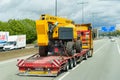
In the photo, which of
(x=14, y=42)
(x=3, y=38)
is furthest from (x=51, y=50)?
(x=14, y=42)

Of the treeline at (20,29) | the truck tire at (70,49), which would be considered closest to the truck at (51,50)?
the truck tire at (70,49)

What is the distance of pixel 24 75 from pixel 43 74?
102cm

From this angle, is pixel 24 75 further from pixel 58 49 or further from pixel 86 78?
pixel 58 49

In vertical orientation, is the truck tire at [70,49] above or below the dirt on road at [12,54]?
above

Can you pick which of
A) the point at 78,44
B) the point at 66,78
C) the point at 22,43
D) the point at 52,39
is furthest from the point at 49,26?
the point at 22,43

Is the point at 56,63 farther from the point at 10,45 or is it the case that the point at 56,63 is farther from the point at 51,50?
the point at 10,45

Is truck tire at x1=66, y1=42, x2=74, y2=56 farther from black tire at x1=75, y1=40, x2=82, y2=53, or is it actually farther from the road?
black tire at x1=75, y1=40, x2=82, y2=53

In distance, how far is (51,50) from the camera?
858 inches

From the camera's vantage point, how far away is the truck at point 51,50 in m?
17.3

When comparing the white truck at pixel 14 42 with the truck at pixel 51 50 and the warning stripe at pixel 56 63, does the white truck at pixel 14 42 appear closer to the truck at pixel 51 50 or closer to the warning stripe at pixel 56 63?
the truck at pixel 51 50

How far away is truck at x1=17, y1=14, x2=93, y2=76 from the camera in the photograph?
17297 millimetres

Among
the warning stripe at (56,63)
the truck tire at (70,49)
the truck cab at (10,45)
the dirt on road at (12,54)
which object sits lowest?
the truck cab at (10,45)

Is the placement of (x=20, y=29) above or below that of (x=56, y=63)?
above

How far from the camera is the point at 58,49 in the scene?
2175cm
